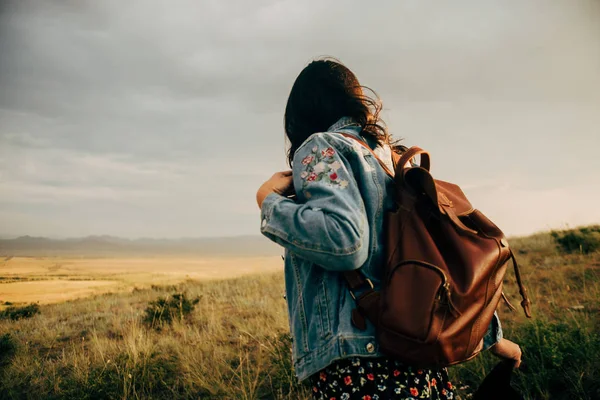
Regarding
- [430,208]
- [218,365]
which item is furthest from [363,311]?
[218,365]

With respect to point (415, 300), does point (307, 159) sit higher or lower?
higher

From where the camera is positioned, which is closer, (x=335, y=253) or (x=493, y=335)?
(x=335, y=253)

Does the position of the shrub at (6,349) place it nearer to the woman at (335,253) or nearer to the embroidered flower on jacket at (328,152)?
the woman at (335,253)

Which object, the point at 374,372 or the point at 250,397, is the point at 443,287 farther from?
the point at 250,397

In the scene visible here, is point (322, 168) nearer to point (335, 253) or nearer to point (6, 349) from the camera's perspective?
point (335, 253)

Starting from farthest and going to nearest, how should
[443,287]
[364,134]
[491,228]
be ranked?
1. [364,134]
2. [491,228]
3. [443,287]

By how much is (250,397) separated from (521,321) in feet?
10.8

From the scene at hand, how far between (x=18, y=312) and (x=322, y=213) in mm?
9104

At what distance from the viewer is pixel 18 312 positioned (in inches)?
312

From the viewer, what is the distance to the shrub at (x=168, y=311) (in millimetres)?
5895

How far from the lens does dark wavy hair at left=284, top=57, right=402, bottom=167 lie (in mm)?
1651

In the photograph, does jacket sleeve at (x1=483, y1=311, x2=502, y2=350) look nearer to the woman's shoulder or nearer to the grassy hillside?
the woman's shoulder

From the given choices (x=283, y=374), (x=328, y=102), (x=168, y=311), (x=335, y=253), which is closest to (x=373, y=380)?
(x=335, y=253)

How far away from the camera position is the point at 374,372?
1411 millimetres
